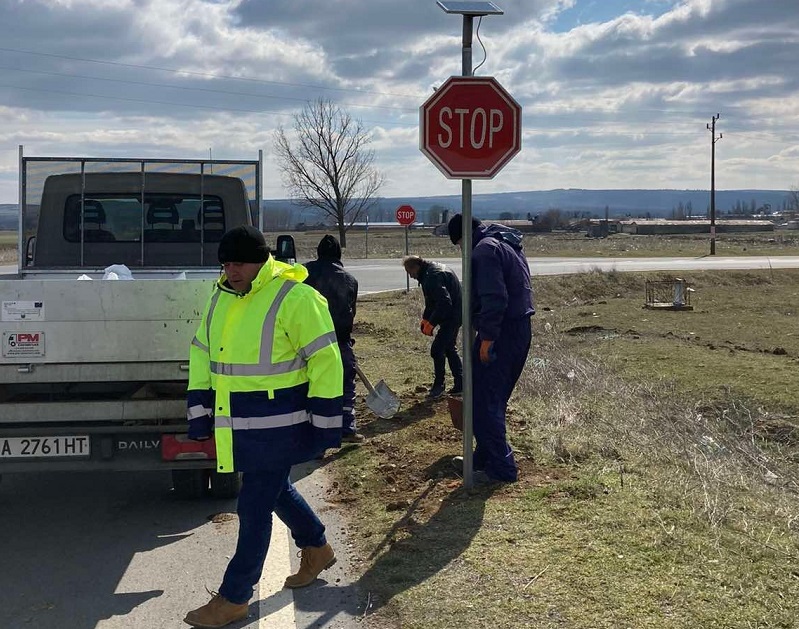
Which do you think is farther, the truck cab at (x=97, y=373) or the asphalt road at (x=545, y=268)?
the asphalt road at (x=545, y=268)

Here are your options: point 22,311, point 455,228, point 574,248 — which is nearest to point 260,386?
point 22,311

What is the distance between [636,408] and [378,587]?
17.6 feet

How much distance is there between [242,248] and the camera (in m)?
4.18

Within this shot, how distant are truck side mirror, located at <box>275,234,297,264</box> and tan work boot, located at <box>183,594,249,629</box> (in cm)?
423

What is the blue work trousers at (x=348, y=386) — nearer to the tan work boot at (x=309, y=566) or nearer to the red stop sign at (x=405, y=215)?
the tan work boot at (x=309, y=566)

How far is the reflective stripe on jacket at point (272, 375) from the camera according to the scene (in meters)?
4.18

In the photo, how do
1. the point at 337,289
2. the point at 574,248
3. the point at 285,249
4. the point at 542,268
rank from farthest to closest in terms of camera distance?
the point at 574,248 → the point at 542,268 → the point at 285,249 → the point at 337,289

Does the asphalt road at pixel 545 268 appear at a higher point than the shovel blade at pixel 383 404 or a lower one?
higher

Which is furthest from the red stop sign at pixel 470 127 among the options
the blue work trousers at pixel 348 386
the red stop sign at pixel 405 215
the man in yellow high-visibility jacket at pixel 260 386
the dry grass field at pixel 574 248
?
the dry grass field at pixel 574 248

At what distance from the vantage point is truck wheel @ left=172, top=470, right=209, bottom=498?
6305 mm

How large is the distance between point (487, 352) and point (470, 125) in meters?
1.49

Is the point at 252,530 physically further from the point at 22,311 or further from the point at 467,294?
the point at 467,294

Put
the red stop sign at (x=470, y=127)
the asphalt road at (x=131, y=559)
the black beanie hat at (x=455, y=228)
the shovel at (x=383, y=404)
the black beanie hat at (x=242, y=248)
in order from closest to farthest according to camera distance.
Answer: the black beanie hat at (x=242, y=248) → the asphalt road at (x=131, y=559) → the red stop sign at (x=470, y=127) → the black beanie hat at (x=455, y=228) → the shovel at (x=383, y=404)

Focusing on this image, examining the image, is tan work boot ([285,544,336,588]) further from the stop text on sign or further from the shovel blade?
the shovel blade
